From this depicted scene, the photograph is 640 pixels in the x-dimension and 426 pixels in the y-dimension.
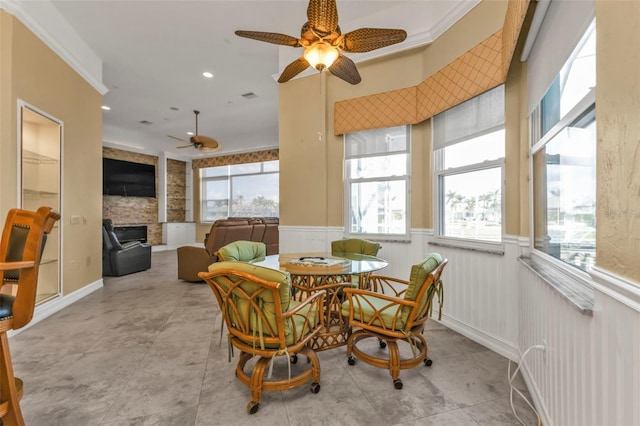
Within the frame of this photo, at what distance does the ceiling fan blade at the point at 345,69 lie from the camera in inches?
106

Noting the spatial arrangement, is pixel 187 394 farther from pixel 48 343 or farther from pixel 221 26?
pixel 221 26

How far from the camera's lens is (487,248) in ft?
8.75

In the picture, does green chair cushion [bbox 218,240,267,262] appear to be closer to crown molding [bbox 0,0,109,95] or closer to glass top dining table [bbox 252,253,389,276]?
glass top dining table [bbox 252,253,389,276]

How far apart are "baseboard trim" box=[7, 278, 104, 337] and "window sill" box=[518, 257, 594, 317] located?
13.7ft

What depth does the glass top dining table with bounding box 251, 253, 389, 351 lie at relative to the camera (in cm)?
221

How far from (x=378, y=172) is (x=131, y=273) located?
197 inches

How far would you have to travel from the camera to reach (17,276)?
1.39m

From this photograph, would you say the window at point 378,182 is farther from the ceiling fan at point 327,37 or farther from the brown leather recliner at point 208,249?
the brown leather recliner at point 208,249

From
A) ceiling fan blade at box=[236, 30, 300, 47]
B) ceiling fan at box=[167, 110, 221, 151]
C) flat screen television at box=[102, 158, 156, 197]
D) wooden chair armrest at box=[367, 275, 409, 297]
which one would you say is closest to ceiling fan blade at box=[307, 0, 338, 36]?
ceiling fan blade at box=[236, 30, 300, 47]

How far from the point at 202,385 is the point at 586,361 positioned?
210 centimetres

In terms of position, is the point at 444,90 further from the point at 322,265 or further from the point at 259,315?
the point at 259,315

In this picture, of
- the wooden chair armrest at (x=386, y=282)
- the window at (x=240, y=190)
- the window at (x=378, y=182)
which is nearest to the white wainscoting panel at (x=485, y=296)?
the wooden chair armrest at (x=386, y=282)

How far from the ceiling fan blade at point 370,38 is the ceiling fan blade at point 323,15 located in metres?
0.18

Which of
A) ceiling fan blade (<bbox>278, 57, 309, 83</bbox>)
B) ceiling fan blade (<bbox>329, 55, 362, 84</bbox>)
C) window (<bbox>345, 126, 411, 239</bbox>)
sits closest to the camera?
ceiling fan blade (<bbox>329, 55, 362, 84</bbox>)
